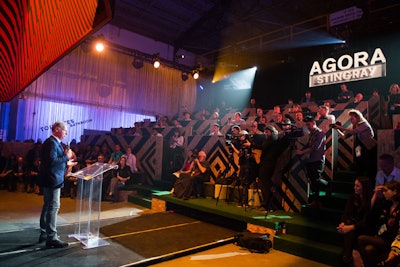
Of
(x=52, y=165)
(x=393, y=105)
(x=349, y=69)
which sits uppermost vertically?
(x=349, y=69)

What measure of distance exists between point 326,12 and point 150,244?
993 cm

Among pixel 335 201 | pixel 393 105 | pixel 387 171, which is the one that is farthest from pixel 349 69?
pixel 387 171

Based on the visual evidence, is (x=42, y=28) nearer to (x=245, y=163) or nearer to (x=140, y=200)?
(x=245, y=163)

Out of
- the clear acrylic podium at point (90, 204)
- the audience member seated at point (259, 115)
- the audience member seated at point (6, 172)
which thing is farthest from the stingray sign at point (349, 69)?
the audience member seated at point (6, 172)

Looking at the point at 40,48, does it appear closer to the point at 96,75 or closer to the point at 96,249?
the point at 96,249

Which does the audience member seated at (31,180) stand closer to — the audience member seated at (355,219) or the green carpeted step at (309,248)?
the green carpeted step at (309,248)

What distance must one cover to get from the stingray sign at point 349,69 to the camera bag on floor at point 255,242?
26.3 feet

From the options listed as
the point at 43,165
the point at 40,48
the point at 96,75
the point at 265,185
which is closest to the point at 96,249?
the point at 43,165

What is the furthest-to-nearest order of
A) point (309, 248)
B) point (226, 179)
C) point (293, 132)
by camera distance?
1. point (226, 179)
2. point (293, 132)
3. point (309, 248)

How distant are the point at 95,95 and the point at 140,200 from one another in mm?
7181

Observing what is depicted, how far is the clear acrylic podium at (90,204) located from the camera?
4.02 metres

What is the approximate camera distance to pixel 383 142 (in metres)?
4.54

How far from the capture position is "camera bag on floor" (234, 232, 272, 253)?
4.21m

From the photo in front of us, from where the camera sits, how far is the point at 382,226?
3.26 metres
